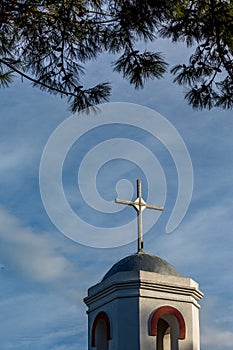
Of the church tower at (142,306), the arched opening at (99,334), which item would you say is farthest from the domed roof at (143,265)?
the arched opening at (99,334)

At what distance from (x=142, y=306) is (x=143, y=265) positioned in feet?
2.79

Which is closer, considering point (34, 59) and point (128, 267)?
point (34, 59)

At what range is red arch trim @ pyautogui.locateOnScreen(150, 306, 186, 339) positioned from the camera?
12.3 meters

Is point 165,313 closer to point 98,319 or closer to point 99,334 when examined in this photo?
point 98,319

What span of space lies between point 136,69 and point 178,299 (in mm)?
5324

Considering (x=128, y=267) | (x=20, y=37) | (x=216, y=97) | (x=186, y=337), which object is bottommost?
(x=186, y=337)

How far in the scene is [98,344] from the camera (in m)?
13.1

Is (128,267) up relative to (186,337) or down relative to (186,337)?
up

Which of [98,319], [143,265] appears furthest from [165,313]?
[98,319]

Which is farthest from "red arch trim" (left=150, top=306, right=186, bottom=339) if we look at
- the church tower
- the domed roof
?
the domed roof

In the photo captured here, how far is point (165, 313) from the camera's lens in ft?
41.0

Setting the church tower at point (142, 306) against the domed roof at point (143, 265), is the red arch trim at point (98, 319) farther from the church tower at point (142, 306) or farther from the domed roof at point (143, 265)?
the domed roof at point (143, 265)

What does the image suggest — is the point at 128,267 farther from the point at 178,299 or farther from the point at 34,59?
the point at 34,59

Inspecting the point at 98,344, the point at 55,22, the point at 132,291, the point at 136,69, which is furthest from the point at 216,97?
the point at 98,344
